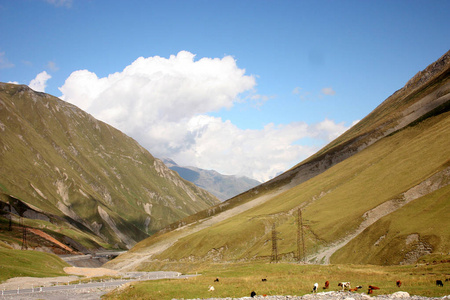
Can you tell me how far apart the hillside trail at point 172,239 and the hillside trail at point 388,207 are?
79876 millimetres

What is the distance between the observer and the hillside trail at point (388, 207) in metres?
83.6

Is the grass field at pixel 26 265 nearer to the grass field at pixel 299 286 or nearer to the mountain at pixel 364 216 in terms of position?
the grass field at pixel 299 286

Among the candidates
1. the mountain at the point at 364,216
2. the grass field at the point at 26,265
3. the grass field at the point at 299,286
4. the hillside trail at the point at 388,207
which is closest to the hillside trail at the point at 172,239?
the mountain at the point at 364,216

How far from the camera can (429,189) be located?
Answer: 84.9 m

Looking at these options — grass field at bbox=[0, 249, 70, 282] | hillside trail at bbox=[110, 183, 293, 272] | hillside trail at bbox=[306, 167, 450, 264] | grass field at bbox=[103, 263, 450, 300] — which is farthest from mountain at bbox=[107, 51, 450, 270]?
grass field at bbox=[0, 249, 70, 282]

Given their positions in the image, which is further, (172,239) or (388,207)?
(172,239)

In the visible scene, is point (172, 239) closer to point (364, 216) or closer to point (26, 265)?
point (26, 265)

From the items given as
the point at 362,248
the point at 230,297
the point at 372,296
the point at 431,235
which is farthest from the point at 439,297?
the point at 362,248

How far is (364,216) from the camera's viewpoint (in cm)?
9231

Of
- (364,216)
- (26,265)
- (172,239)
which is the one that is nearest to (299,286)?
(364,216)

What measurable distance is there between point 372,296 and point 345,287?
539 cm

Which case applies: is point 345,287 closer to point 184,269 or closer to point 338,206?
point 338,206

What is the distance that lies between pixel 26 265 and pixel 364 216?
83978 mm

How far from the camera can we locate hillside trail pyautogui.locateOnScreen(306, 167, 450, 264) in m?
83.6
